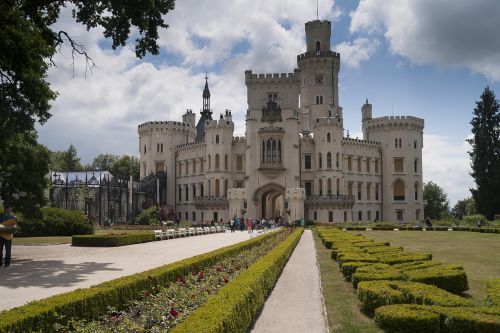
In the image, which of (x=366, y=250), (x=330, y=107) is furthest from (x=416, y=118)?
→ (x=366, y=250)

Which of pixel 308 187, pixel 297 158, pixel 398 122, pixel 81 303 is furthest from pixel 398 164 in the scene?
pixel 81 303

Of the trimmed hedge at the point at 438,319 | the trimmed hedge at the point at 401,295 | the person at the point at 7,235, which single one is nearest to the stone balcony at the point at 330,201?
the person at the point at 7,235

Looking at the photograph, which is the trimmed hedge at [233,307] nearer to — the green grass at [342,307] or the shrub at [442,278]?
the green grass at [342,307]

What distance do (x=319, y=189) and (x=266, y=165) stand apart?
8.07 m

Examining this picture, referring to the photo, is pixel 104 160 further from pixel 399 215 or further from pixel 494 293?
pixel 494 293

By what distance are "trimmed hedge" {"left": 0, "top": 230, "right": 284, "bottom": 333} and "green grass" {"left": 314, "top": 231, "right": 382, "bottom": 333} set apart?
151 inches

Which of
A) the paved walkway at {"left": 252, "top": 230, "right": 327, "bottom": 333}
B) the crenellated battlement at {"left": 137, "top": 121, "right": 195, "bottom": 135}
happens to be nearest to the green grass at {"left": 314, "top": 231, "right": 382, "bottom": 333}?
the paved walkway at {"left": 252, "top": 230, "right": 327, "bottom": 333}

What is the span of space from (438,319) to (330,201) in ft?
195

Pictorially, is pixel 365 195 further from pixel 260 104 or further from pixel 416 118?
pixel 260 104

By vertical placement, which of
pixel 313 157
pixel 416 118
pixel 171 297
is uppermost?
pixel 416 118

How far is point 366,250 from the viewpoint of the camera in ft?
60.8

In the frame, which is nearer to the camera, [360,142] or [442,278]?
[442,278]

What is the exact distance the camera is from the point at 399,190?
74188mm

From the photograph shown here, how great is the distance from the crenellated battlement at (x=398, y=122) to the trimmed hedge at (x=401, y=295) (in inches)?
2614
